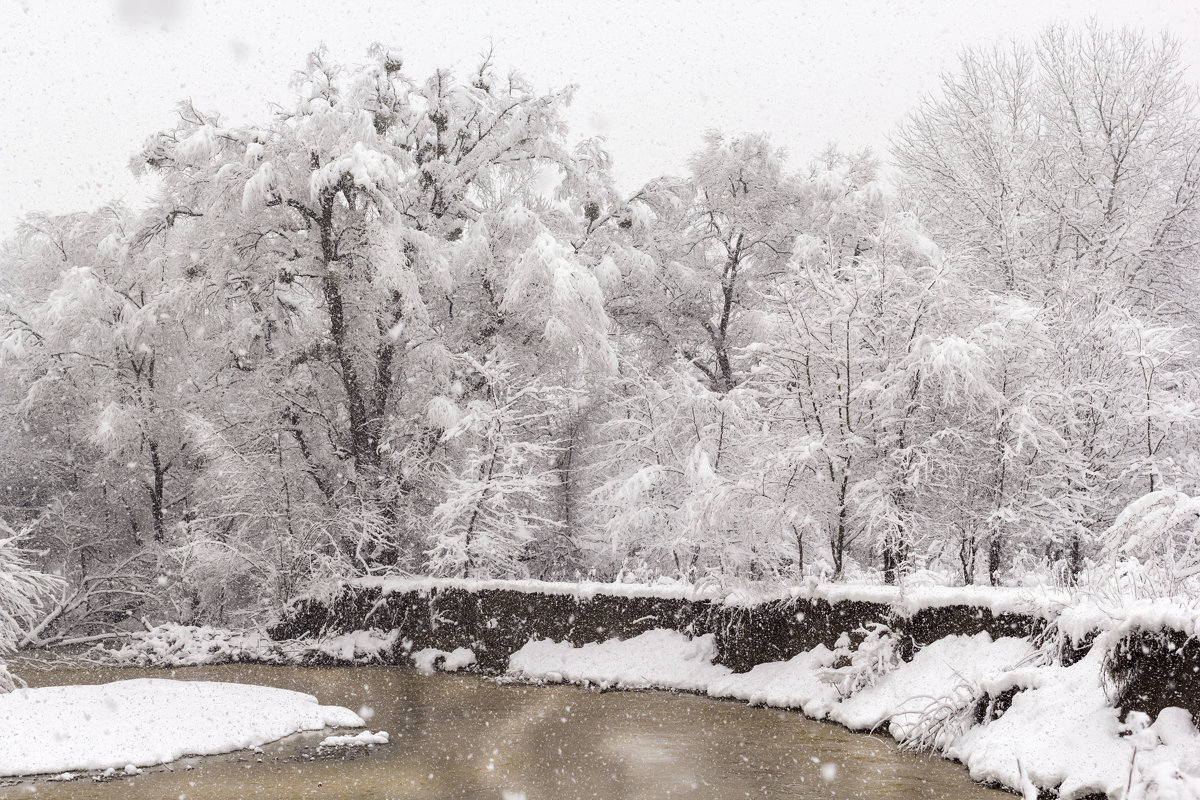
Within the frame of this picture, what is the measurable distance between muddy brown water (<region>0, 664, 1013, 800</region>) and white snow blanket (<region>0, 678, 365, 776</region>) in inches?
12.9

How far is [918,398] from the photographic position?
14.1 meters

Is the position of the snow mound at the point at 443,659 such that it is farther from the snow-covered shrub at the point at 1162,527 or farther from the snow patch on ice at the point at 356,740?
the snow-covered shrub at the point at 1162,527

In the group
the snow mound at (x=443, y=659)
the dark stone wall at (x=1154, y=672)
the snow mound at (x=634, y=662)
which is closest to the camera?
the dark stone wall at (x=1154, y=672)

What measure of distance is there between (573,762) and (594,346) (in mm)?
12399

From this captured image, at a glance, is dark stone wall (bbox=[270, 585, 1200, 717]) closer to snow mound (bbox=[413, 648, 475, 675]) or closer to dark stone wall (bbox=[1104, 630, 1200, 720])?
dark stone wall (bbox=[1104, 630, 1200, 720])

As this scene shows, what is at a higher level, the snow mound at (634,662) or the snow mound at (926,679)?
the snow mound at (926,679)

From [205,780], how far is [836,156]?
65.6 feet

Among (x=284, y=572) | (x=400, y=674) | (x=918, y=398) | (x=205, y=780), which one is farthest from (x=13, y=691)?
(x=918, y=398)

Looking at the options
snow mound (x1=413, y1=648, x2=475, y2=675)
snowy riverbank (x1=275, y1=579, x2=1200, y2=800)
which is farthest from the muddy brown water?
snow mound (x1=413, y1=648, x2=475, y2=675)

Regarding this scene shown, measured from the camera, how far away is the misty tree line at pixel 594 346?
14625 millimetres

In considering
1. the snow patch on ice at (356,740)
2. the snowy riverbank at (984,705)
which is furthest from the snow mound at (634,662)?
the snow patch on ice at (356,740)

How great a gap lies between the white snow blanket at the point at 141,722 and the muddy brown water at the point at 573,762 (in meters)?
0.33

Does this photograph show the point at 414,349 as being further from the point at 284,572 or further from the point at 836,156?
the point at 836,156

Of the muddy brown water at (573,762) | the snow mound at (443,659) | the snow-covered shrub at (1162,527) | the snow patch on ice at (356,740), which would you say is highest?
the snow-covered shrub at (1162,527)
